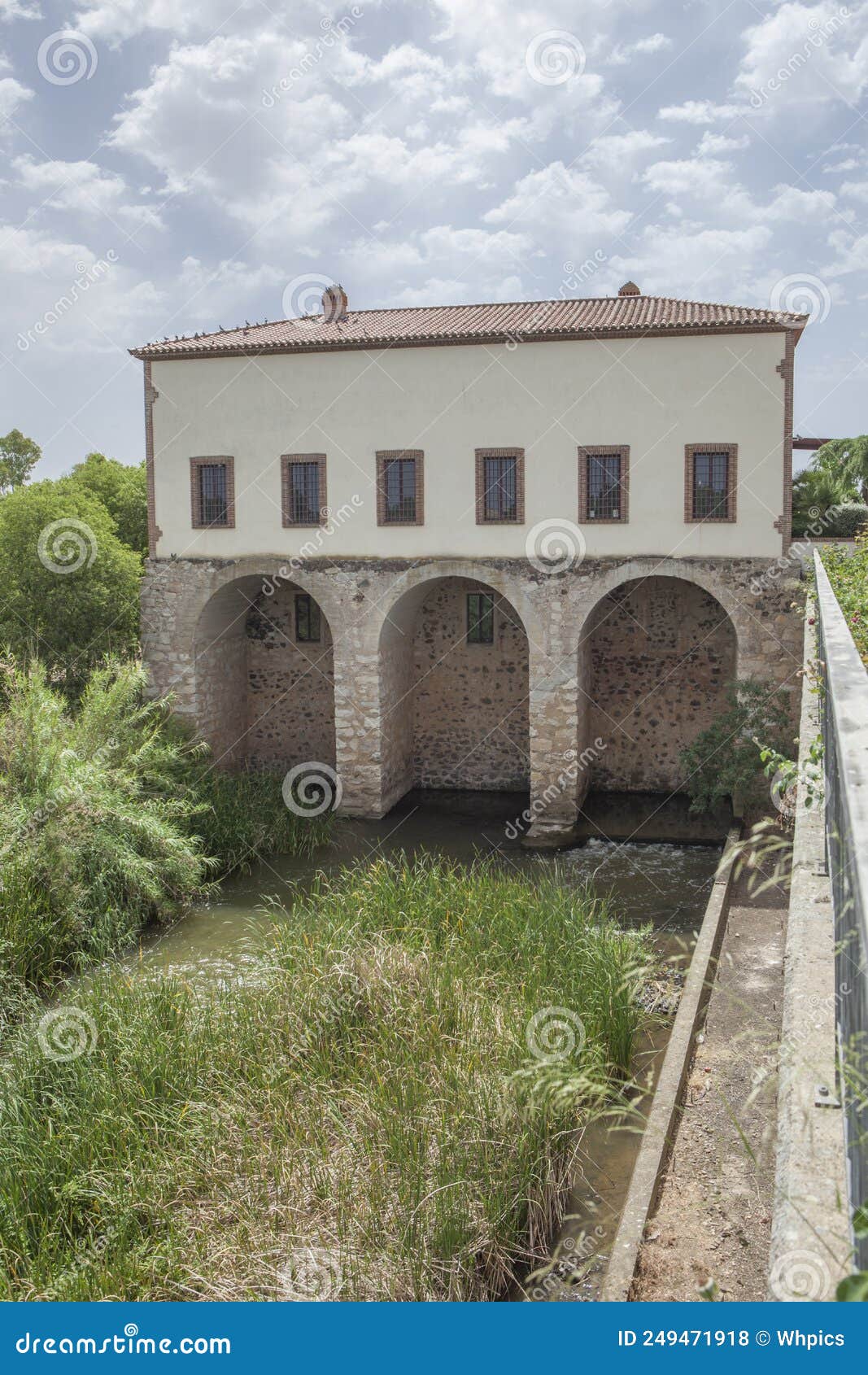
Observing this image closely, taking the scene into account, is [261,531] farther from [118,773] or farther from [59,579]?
[118,773]

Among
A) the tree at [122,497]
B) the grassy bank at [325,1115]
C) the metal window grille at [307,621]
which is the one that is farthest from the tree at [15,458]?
the grassy bank at [325,1115]

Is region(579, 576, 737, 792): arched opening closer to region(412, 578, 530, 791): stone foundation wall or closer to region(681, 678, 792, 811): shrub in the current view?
region(412, 578, 530, 791): stone foundation wall

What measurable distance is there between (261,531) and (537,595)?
180 inches

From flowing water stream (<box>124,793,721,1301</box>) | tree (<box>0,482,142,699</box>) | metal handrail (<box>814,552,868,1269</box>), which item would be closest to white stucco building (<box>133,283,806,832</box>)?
Answer: tree (<box>0,482,142,699</box>)

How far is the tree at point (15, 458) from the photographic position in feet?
138

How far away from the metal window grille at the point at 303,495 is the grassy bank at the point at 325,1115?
894 centimetres

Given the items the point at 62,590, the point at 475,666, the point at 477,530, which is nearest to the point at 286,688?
the point at 475,666

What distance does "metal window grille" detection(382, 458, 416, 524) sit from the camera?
16344mm

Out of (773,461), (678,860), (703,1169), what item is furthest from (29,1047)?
(773,461)

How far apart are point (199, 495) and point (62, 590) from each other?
8.64ft

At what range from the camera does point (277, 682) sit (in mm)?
19453

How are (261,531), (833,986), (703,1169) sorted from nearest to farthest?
1. (833,986)
2. (703,1169)
3. (261,531)

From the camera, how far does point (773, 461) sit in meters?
14.8

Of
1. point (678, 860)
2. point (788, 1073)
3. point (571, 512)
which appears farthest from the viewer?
point (571, 512)
